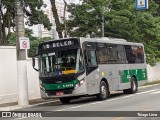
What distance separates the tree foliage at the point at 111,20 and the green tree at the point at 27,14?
5822 millimetres

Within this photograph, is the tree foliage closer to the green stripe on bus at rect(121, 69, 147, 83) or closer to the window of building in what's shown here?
the window of building

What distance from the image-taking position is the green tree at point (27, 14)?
2694 centimetres

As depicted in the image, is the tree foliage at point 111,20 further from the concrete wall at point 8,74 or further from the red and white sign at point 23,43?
the red and white sign at point 23,43

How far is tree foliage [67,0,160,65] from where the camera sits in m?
36.1

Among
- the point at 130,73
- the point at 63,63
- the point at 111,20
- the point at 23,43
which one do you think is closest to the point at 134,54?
the point at 130,73

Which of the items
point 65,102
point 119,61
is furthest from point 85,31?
point 65,102

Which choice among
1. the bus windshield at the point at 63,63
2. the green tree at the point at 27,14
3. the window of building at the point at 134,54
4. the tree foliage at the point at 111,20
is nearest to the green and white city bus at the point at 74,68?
the bus windshield at the point at 63,63

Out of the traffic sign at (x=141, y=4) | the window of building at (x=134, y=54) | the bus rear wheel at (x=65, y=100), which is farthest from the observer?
the traffic sign at (x=141, y=4)

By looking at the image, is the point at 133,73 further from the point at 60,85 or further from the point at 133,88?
the point at 60,85

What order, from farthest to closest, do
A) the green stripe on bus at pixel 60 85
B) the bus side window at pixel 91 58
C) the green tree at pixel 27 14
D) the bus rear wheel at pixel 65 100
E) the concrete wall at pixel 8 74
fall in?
1. the green tree at pixel 27 14
2. the concrete wall at pixel 8 74
3. the bus rear wheel at pixel 65 100
4. the bus side window at pixel 91 58
5. the green stripe on bus at pixel 60 85

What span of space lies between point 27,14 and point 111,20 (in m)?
8.76

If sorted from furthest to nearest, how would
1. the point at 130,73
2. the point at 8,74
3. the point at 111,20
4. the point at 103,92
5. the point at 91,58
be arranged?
1. the point at 111,20
2. the point at 130,73
3. the point at 8,74
4. the point at 103,92
5. the point at 91,58

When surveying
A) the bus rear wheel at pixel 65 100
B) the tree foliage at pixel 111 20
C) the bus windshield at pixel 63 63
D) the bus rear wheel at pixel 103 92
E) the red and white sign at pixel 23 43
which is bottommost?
the bus rear wheel at pixel 65 100

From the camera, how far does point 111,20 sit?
36.2 m
